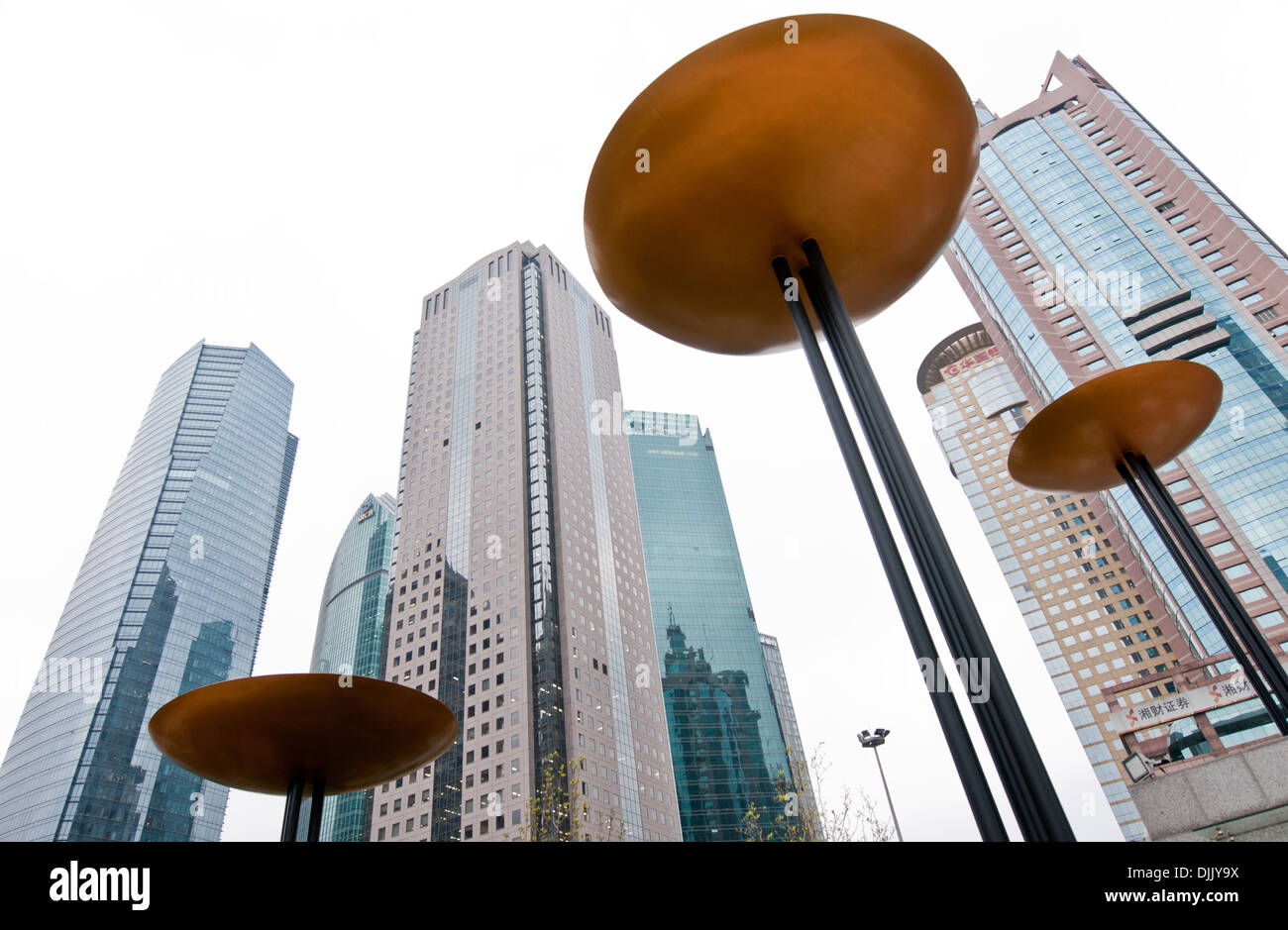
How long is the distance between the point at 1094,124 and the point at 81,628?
131366 millimetres

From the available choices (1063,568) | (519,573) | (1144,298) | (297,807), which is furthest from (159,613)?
(1144,298)

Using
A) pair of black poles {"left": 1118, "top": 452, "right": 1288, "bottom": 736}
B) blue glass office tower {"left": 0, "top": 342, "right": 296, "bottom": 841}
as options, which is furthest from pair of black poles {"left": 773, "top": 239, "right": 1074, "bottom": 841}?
blue glass office tower {"left": 0, "top": 342, "right": 296, "bottom": 841}

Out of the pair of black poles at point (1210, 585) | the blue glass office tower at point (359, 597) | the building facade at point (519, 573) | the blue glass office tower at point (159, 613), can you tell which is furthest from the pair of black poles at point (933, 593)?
the blue glass office tower at point (359, 597)

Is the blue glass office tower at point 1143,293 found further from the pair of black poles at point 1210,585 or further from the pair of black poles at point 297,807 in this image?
the pair of black poles at point 297,807

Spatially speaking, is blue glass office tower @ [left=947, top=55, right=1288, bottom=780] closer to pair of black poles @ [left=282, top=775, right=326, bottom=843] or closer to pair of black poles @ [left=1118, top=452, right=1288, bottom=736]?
pair of black poles @ [left=1118, top=452, right=1288, bottom=736]

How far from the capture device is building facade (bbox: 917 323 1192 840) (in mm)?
71625

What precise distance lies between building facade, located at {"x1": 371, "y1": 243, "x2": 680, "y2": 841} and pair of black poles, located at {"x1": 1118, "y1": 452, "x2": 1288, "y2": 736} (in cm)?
4693

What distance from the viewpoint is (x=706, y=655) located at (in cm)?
9794

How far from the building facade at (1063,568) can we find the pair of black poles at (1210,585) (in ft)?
197

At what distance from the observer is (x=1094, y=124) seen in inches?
2820

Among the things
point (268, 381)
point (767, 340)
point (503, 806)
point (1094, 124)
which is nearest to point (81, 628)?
point (268, 381)

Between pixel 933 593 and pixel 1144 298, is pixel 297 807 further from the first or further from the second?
pixel 1144 298
